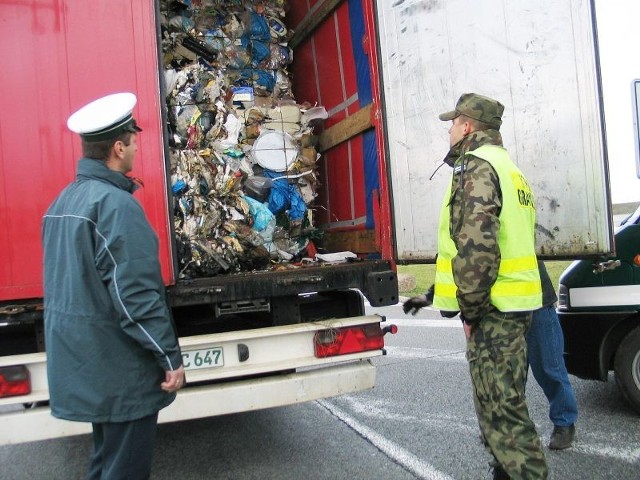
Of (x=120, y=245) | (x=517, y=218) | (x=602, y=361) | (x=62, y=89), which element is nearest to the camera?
(x=120, y=245)

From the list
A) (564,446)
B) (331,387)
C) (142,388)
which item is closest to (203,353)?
(331,387)

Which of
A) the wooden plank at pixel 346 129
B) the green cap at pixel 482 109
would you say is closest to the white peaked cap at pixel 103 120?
the green cap at pixel 482 109

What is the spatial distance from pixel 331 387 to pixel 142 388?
4.85 feet

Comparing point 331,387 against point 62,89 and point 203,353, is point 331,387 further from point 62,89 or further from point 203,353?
point 62,89

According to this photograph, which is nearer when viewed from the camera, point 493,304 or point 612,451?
point 493,304

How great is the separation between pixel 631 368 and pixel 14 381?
3.69 metres

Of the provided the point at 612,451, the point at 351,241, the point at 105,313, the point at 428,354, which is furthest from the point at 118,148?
the point at 428,354

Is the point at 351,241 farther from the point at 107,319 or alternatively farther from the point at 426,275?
the point at 426,275

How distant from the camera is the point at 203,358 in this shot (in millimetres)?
3094

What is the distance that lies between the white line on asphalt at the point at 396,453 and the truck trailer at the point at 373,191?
49 cm

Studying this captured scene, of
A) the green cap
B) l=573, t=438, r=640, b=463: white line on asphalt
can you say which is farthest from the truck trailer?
l=573, t=438, r=640, b=463: white line on asphalt

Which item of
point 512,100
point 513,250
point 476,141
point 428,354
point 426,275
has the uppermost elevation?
point 512,100

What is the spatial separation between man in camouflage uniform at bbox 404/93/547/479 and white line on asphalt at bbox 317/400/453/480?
2.04 ft

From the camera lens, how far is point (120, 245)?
1.89 metres
